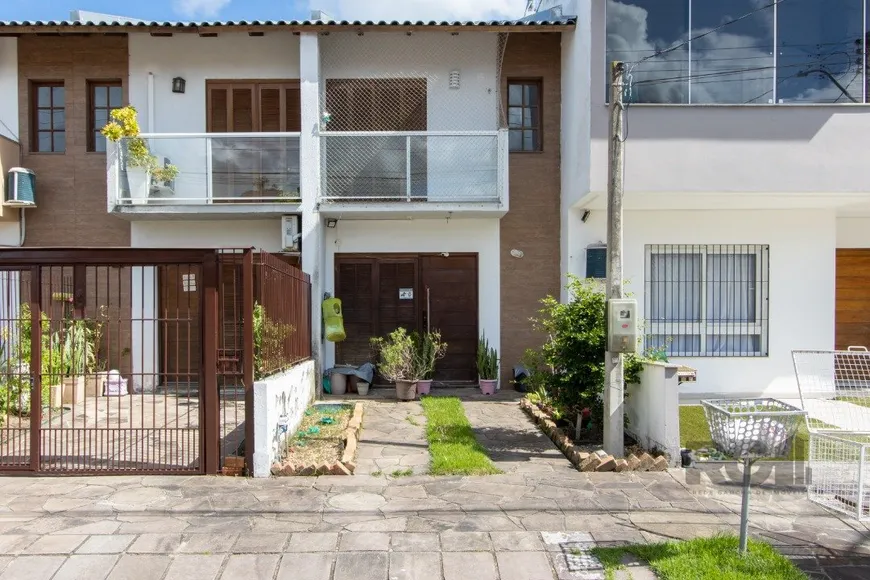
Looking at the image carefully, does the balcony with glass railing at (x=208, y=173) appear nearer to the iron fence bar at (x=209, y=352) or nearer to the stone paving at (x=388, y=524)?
the iron fence bar at (x=209, y=352)

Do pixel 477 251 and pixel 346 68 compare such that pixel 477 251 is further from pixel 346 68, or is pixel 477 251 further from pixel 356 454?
pixel 356 454

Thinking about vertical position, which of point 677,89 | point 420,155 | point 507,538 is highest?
point 677,89

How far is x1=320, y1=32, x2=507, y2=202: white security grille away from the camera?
10797mm

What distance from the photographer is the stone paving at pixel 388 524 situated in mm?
4344

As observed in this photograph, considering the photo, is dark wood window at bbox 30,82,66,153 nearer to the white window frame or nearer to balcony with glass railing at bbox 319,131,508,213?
balcony with glass railing at bbox 319,131,508,213

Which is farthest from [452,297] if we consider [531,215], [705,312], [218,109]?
[218,109]

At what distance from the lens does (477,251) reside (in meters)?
11.6

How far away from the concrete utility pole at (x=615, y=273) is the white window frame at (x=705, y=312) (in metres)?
4.49

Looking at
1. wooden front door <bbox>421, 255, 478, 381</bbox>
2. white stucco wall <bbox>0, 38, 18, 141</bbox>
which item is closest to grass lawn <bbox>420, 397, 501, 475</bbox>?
wooden front door <bbox>421, 255, 478, 381</bbox>

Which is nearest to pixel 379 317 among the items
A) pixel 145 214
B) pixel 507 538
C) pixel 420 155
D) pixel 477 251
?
pixel 477 251

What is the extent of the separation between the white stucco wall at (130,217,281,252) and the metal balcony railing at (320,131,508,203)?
1.49m

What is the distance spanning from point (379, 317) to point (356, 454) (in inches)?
190

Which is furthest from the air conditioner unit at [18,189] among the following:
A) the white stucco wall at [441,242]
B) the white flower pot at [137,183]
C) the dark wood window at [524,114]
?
the dark wood window at [524,114]

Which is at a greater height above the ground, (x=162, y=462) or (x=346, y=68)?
(x=346, y=68)
